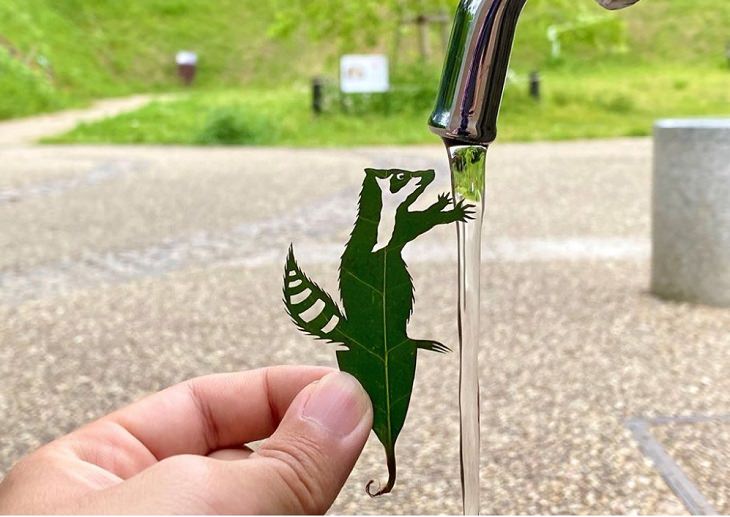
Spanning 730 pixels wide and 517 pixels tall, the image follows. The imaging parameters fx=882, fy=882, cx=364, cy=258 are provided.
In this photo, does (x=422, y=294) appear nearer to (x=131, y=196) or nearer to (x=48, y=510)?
(x=48, y=510)

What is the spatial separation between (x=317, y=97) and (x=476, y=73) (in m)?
12.4

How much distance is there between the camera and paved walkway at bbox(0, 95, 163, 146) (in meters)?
12.0

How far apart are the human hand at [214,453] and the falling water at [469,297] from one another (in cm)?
11

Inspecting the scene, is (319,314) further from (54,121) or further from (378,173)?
(54,121)

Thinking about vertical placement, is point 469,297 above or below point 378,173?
below

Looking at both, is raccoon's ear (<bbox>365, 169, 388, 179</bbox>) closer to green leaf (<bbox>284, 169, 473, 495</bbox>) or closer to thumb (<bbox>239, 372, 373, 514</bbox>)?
green leaf (<bbox>284, 169, 473, 495</bbox>)

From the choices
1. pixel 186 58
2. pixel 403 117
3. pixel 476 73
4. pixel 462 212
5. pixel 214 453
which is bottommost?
pixel 214 453

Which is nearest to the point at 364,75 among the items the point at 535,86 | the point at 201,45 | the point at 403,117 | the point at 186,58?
→ the point at 403,117

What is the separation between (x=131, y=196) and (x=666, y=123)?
13.6 feet

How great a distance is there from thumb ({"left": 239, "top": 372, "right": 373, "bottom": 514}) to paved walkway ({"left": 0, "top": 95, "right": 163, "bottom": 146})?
11189 mm

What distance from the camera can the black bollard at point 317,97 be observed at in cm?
1291

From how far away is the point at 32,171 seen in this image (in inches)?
308

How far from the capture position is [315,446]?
81 cm

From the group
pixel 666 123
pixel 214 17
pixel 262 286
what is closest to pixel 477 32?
pixel 666 123
